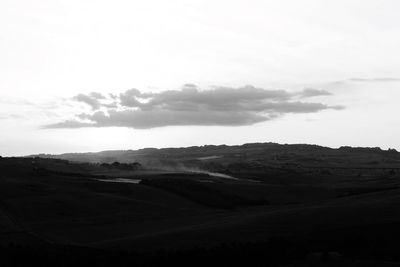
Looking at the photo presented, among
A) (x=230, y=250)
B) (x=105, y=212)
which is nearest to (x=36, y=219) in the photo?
(x=105, y=212)

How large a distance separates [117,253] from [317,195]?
72420 mm

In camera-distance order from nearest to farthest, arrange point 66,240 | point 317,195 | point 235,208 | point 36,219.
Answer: point 66,240 → point 36,219 → point 235,208 → point 317,195

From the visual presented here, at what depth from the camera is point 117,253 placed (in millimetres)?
47688

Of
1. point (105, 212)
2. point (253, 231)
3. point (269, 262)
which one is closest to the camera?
point (269, 262)

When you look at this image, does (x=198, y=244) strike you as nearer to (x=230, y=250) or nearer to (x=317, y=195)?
(x=230, y=250)

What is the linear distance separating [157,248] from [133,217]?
30930mm

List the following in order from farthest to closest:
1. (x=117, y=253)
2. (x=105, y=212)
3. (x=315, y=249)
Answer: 1. (x=105, y=212)
2. (x=117, y=253)
3. (x=315, y=249)

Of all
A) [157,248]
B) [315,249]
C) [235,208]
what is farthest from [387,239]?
[235,208]

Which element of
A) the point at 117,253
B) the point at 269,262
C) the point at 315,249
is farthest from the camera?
the point at 117,253

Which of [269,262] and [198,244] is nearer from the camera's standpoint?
[269,262]

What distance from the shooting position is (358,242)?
4831 cm

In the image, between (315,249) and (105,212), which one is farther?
(105,212)

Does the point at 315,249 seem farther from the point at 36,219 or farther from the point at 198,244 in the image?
the point at 36,219

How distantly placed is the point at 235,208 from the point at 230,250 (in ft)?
166
